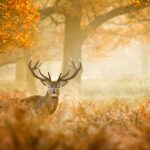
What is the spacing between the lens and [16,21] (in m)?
15.6

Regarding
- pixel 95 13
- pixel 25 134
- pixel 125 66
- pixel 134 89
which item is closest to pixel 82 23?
pixel 95 13

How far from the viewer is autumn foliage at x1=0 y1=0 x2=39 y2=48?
14.9 meters

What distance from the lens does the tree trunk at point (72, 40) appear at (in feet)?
73.6

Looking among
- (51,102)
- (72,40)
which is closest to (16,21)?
(51,102)

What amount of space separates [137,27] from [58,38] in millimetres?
5055

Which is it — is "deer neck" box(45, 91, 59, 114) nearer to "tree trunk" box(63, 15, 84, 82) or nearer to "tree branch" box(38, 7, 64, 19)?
"tree branch" box(38, 7, 64, 19)

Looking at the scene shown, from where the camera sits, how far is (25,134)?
457 centimetres

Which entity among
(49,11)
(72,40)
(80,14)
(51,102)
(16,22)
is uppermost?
(49,11)

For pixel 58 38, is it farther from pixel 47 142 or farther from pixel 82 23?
pixel 47 142

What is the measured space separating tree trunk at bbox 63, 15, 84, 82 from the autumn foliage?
6.52 meters

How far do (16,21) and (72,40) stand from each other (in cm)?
720

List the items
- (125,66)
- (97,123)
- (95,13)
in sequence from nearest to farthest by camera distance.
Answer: (97,123) < (95,13) < (125,66)

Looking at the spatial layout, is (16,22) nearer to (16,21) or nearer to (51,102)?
(16,21)

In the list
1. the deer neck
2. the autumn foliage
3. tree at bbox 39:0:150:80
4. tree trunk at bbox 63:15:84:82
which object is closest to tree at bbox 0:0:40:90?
the autumn foliage
